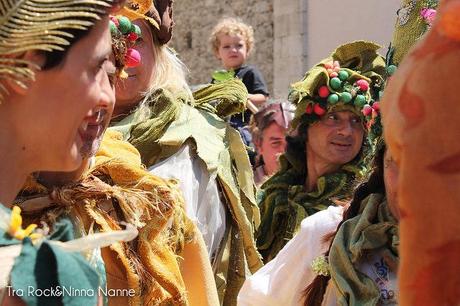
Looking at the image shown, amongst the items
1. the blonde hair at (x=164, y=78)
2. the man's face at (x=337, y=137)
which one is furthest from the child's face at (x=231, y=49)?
the blonde hair at (x=164, y=78)

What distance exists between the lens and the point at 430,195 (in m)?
1.35

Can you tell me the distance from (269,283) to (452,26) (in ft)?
6.83

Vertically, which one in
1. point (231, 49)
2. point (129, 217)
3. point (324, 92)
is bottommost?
point (231, 49)

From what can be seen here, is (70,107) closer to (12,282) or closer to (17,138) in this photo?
(17,138)

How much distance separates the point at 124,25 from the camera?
294 cm

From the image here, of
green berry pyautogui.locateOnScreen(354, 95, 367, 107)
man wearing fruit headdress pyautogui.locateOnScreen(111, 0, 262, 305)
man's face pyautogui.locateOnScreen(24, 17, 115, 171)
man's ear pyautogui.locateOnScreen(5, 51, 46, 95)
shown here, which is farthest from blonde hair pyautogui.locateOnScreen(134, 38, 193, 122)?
man's ear pyautogui.locateOnScreen(5, 51, 46, 95)

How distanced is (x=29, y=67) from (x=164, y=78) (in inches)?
91.8

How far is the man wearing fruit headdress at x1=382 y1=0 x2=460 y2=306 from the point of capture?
134 cm

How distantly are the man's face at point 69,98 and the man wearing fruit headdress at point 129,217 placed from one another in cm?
59

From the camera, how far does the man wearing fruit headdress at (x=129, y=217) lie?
8.15ft

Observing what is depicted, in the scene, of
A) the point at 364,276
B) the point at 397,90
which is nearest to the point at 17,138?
the point at 397,90

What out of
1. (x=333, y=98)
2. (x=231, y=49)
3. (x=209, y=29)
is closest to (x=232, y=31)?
(x=231, y=49)

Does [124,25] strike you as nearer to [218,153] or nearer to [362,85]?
[218,153]

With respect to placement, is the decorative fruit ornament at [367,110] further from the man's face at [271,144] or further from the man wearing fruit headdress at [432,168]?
the man wearing fruit headdress at [432,168]
